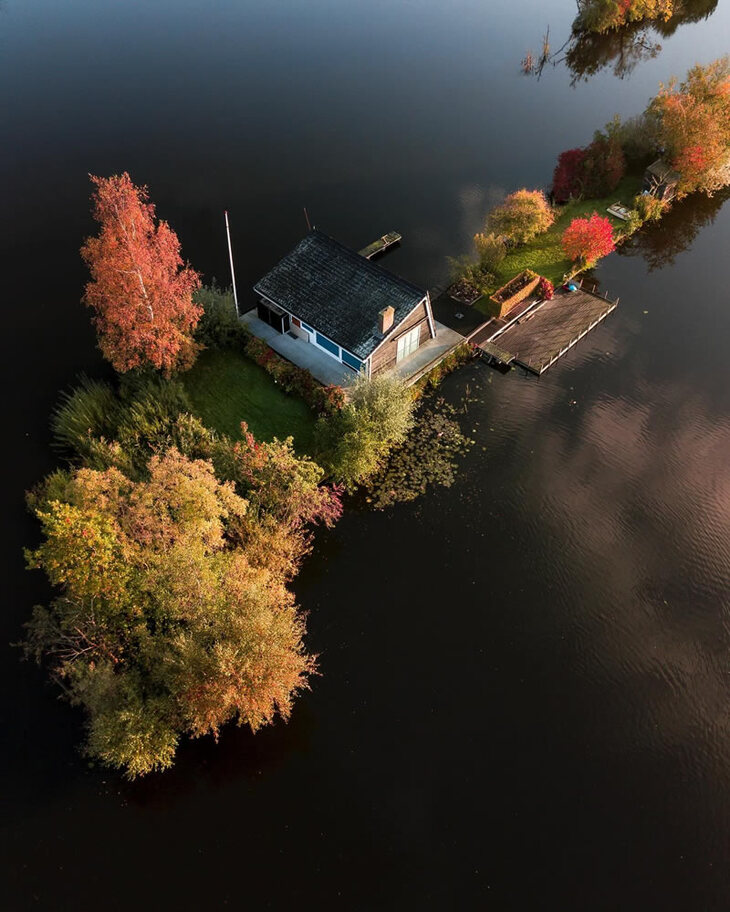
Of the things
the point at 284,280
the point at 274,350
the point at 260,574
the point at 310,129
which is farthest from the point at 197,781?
the point at 310,129

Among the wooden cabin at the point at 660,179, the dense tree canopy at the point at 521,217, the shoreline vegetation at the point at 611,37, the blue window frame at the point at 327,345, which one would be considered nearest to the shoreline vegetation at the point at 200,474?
the dense tree canopy at the point at 521,217

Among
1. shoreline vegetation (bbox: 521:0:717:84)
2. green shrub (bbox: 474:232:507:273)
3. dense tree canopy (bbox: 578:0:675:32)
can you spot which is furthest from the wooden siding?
dense tree canopy (bbox: 578:0:675:32)

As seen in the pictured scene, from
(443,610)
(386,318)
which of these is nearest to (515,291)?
(386,318)

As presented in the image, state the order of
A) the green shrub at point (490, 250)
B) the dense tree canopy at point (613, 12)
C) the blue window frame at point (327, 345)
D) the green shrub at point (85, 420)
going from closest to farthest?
1. the green shrub at point (85, 420)
2. the blue window frame at point (327, 345)
3. the green shrub at point (490, 250)
4. the dense tree canopy at point (613, 12)

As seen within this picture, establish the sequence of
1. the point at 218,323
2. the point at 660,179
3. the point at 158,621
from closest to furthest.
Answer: the point at 158,621, the point at 218,323, the point at 660,179

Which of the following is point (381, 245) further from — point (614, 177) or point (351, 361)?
point (614, 177)

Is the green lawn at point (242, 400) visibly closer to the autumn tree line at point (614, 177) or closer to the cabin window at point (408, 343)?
the cabin window at point (408, 343)
